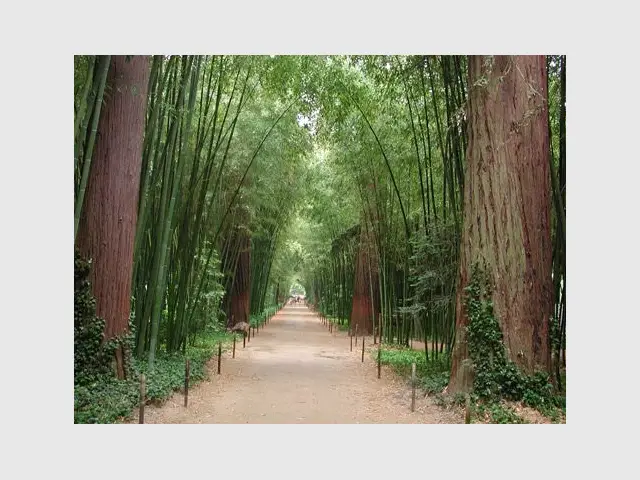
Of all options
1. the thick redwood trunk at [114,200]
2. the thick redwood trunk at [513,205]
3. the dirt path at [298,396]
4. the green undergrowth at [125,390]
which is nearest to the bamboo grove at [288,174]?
the thick redwood trunk at [114,200]

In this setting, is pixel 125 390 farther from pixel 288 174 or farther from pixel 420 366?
pixel 288 174

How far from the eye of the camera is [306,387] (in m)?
5.94

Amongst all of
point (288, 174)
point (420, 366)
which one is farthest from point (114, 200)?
point (288, 174)

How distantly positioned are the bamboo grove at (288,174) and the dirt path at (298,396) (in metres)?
0.88

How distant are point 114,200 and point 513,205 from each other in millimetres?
3361

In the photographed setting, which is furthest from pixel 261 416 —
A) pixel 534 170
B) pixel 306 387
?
pixel 534 170

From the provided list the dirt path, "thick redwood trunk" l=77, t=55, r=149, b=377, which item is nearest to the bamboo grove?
"thick redwood trunk" l=77, t=55, r=149, b=377

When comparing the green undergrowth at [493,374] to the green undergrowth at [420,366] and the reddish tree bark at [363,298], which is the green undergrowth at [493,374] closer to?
the green undergrowth at [420,366]

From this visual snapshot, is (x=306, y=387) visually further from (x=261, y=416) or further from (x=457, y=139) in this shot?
(x=457, y=139)

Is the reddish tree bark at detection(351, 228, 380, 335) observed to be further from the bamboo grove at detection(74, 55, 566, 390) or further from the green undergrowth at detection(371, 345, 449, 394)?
the green undergrowth at detection(371, 345, 449, 394)

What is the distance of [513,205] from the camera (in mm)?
4359

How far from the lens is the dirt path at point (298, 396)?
4469 millimetres

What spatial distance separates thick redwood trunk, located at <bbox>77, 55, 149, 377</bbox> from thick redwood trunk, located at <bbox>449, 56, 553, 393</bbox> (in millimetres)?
2957

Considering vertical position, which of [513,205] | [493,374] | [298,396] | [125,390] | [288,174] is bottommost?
[298,396]
